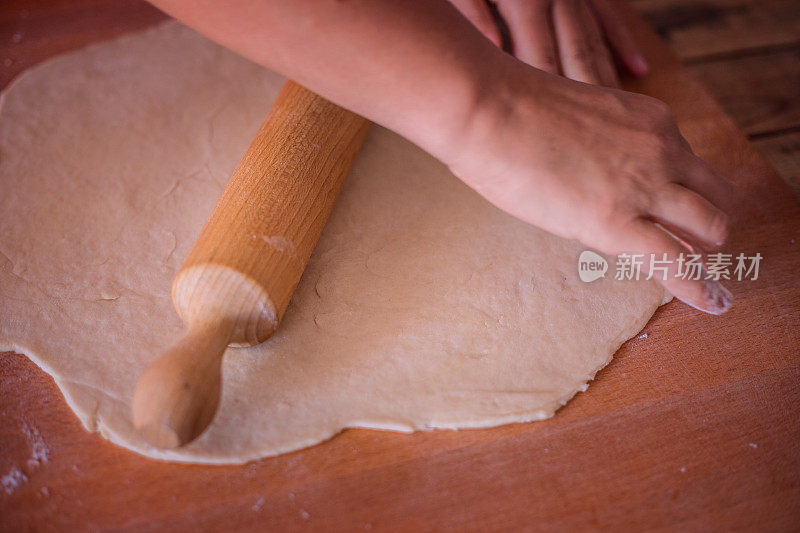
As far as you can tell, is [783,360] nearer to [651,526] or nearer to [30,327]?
[651,526]

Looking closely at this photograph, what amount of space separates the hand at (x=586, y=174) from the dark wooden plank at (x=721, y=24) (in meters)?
0.92

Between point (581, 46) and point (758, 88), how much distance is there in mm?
599

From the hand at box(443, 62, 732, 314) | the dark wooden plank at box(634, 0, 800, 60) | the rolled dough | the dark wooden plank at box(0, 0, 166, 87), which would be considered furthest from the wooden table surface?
the dark wooden plank at box(634, 0, 800, 60)

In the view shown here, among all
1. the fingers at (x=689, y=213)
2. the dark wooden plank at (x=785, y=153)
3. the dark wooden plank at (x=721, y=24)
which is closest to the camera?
the fingers at (x=689, y=213)

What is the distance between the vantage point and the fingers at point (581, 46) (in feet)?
4.20

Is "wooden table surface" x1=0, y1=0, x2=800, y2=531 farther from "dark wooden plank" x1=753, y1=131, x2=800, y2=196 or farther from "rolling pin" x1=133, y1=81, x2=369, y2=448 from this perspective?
"dark wooden plank" x1=753, y1=131, x2=800, y2=196

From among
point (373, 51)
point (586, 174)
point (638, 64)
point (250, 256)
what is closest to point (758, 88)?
point (638, 64)

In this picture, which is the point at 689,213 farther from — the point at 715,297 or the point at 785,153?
Result: the point at 785,153

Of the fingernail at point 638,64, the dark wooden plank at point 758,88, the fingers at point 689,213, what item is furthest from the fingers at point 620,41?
the fingers at point 689,213

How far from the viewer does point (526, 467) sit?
90 cm

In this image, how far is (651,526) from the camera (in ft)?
2.81

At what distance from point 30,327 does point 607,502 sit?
90cm

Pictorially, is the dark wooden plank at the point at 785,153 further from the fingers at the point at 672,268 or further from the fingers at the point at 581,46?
the fingers at the point at 672,268

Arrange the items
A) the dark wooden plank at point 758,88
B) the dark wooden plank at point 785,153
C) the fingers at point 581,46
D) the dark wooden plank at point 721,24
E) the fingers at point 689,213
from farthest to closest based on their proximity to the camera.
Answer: the dark wooden plank at point 721,24 < the dark wooden plank at point 758,88 < the dark wooden plank at point 785,153 < the fingers at point 581,46 < the fingers at point 689,213
